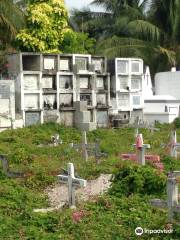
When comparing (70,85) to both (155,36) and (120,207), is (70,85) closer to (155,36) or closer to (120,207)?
(155,36)

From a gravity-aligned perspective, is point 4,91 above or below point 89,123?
above

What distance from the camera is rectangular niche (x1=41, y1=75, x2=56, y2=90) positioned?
18875 mm

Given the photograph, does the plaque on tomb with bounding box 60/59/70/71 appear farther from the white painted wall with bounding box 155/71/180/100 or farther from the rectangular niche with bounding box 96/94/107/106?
the white painted wall with bounding box 155/71/180/100

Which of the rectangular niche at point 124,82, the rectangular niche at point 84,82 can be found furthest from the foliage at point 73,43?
the rectangular niche at point 84,82

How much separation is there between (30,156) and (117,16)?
17.7 meters

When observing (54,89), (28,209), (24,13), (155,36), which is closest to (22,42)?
(24,13)

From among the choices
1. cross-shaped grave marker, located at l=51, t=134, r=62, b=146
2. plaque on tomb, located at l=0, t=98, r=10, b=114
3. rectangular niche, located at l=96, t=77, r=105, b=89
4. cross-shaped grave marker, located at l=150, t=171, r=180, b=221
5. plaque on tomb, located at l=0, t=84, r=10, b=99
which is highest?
rectangular niche, located at l=96, t=77, r=105, b=89

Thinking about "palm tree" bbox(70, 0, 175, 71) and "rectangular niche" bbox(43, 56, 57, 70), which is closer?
"rectangular niche" bbox(43, 56, 57, 70)

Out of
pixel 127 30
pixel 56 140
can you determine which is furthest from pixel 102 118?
pixel 127 30

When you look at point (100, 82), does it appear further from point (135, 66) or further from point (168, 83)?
point (168, 83)

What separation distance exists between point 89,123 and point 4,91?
10.4ft

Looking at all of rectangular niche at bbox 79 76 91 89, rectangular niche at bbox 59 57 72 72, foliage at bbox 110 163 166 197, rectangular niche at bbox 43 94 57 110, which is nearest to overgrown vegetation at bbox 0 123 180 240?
foliage at bbox 110 163 166 197

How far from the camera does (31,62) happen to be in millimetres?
18844

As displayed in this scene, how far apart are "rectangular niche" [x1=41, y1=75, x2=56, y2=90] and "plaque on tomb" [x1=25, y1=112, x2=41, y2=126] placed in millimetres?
1153
